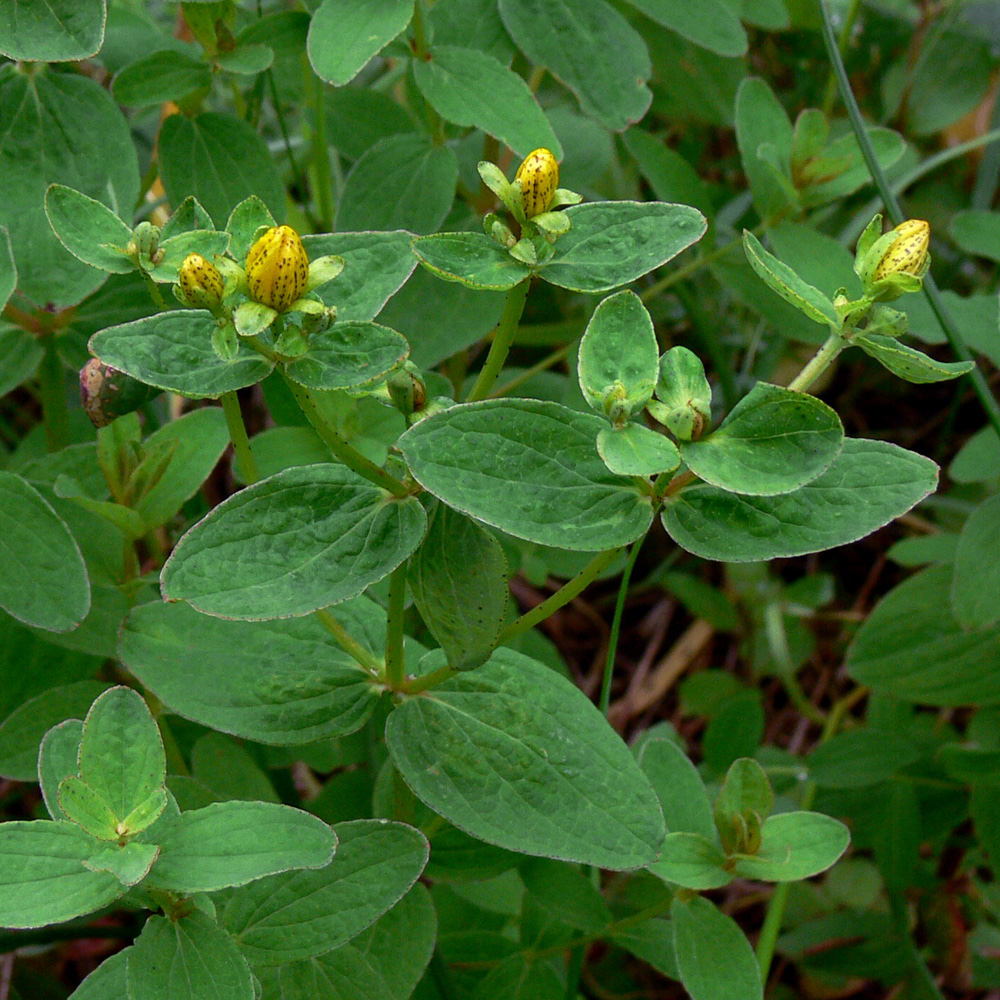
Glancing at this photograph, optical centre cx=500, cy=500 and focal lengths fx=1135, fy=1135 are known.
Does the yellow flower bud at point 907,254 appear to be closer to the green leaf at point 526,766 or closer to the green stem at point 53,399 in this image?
the green leaf at point 526,766

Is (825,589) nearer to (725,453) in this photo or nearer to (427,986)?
(427,986)

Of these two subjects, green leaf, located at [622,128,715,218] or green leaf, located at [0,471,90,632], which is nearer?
green leaf, located at [0,471,90,632]

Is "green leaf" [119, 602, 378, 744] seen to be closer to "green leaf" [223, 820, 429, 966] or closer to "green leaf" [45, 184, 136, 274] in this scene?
"green leaf" [223, 820, 429, 966]

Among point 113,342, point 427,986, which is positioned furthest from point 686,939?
point 113,342

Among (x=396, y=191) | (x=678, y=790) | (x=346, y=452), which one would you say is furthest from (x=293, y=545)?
(x=396, y=191)

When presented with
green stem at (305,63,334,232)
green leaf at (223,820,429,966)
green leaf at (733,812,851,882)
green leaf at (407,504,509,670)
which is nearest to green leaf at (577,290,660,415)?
green leaf at (407,504,509,670)
